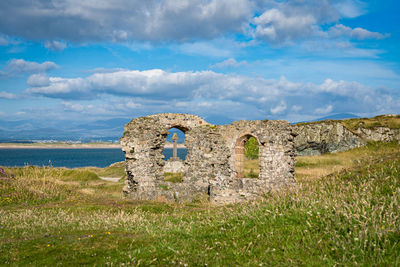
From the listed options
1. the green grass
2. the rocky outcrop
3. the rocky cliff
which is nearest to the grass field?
the rocky cliff

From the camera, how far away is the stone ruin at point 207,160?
1900 cm

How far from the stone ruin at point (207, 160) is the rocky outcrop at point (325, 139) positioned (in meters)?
25.9

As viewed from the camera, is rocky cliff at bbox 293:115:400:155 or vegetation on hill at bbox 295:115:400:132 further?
vegetation on hill at bbox 295:115:400:132

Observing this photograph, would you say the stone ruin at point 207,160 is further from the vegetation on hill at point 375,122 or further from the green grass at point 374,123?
the vegetation on hill at point 375,122

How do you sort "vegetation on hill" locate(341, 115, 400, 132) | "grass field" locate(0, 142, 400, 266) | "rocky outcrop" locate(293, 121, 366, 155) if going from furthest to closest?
"rocky outcrop" locate(293, 121, 366, 155)
"vegetation on hill" locate(341, 115, 400, 132)
"grass field" locate(0, 142, 400, 266)

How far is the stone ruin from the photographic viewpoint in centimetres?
1900

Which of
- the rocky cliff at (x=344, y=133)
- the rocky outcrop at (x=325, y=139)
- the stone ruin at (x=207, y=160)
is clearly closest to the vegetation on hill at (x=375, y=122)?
the rocky cliff at (x=344, y=133)

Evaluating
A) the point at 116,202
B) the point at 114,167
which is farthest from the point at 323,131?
the point at 116,202

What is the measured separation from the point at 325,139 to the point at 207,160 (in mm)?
29246

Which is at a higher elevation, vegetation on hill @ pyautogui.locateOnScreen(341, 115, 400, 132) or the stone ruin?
vegetation on hill @ pyautogui.locateOnScreen(341, 115, 400, 132)

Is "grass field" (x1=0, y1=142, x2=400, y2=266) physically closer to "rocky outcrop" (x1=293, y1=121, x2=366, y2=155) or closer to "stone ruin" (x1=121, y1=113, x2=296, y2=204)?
"stone ruin" (x1=121, y1=113, x2=296, y2=204)

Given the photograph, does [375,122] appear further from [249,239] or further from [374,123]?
[249,239]

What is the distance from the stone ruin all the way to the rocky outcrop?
84.9 feet

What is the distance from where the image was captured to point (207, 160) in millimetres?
20422
